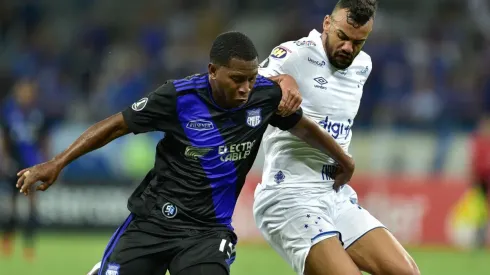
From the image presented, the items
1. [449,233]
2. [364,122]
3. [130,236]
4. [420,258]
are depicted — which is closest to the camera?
[130,236]

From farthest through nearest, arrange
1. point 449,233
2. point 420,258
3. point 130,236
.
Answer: point 449,233, point 420,258, point 130,236

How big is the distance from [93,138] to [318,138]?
1.58 meters

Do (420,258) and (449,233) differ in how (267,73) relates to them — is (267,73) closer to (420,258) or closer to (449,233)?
(420,258)

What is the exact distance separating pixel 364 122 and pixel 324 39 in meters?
9.71

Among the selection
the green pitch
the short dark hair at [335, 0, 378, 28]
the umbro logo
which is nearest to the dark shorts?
the umbro logo

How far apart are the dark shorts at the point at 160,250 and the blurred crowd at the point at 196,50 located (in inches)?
427

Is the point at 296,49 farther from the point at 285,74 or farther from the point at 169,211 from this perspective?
the point at 169,211

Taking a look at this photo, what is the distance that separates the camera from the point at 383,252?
21.3 feet

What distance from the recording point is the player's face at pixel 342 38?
6495mm

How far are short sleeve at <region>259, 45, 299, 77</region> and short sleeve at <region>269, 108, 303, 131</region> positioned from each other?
468 mm

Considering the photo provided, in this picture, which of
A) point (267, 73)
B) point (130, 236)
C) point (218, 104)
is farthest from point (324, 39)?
point (130, 236)

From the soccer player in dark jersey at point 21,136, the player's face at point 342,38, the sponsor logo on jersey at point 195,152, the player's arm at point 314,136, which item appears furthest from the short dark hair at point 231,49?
Answer: the soccer player in dark jersey at point 21,136

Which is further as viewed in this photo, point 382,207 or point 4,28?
point 4,28

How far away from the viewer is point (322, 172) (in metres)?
6.77
